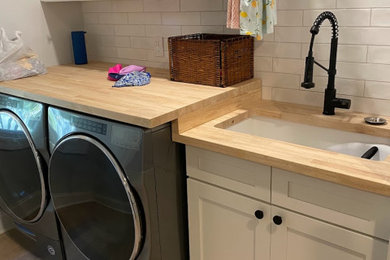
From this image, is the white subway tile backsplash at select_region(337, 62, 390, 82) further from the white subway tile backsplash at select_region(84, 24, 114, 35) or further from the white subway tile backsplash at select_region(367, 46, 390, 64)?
the white subway tile backsplash at select_region(84, 24, 114, 35)

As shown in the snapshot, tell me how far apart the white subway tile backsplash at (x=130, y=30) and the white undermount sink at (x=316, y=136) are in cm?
104

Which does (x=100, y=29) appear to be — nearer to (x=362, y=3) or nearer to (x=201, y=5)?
(x=201, y=5)

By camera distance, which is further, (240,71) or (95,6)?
(95,6)

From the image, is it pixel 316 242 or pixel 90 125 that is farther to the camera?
pixel 90 125

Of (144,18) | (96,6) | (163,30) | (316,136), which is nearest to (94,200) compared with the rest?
(316,136)

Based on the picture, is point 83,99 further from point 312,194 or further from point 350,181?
point 350,181

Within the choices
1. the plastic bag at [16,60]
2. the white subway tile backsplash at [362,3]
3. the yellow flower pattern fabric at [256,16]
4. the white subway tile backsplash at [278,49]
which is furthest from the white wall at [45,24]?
the white subway tile backsplash at [362,3]

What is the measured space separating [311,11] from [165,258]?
1285 millimetres

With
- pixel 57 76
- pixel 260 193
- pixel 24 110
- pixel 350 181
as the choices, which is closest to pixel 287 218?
pixel 260 193

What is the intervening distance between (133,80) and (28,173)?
766 mm

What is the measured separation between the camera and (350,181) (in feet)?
3.94

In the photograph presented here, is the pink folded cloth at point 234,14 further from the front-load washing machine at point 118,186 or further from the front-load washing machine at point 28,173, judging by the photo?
the front-load washing machine at point 28,173

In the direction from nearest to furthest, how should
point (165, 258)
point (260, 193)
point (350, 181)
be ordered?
Result: point (350, 181) → point (260, 193) → point (165, 258)

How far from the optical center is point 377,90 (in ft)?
5.60
